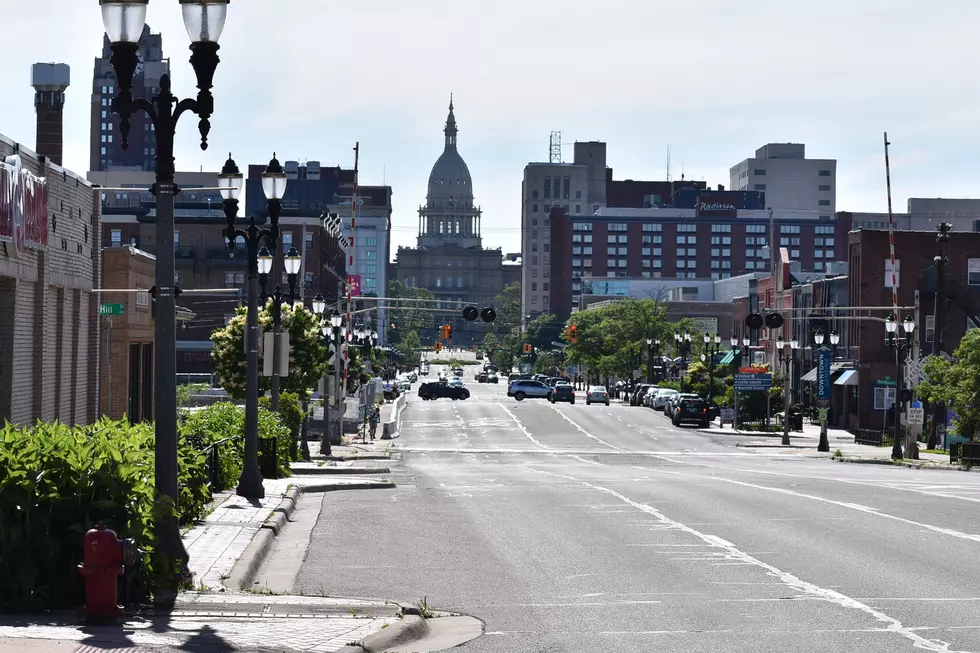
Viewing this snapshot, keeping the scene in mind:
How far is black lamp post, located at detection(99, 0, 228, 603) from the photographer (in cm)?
1296

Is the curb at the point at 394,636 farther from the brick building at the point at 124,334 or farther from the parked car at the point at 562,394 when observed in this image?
the parked car at the point at 562,394

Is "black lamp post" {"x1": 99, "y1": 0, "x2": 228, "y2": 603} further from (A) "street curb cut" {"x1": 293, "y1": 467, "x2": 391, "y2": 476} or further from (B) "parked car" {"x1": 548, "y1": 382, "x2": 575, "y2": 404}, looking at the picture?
(B) "parked car" {"x1": 548, "y1": 382, "x2": 575, "y2": 404}

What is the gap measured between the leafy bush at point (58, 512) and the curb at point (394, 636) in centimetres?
245

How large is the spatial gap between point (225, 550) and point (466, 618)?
499cm

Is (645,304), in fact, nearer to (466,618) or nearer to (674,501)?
(674,501)

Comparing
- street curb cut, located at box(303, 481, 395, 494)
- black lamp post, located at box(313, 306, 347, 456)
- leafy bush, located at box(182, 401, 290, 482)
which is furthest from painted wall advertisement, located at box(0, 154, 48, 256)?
black lamp post, located at box(313, 306, 347, 456)

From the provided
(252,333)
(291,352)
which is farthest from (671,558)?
(291,352)

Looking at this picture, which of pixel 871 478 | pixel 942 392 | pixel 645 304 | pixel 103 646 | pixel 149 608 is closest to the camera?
pixel 103 646

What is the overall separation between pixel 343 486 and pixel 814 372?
66838mm

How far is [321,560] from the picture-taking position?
57.7ft

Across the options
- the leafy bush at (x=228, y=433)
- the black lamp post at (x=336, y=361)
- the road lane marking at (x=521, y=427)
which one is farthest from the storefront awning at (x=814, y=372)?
the leafy bush at (x=228, y=433)

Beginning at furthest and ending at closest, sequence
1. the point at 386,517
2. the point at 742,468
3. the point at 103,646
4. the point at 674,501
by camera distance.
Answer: the point at 742,468 → the point at 674,501 → the point at 386,517 → the point at 103,646

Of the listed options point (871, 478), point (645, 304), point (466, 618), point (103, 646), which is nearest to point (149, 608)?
point (103, 646)

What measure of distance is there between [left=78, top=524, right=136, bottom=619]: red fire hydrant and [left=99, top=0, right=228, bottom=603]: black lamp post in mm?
999
